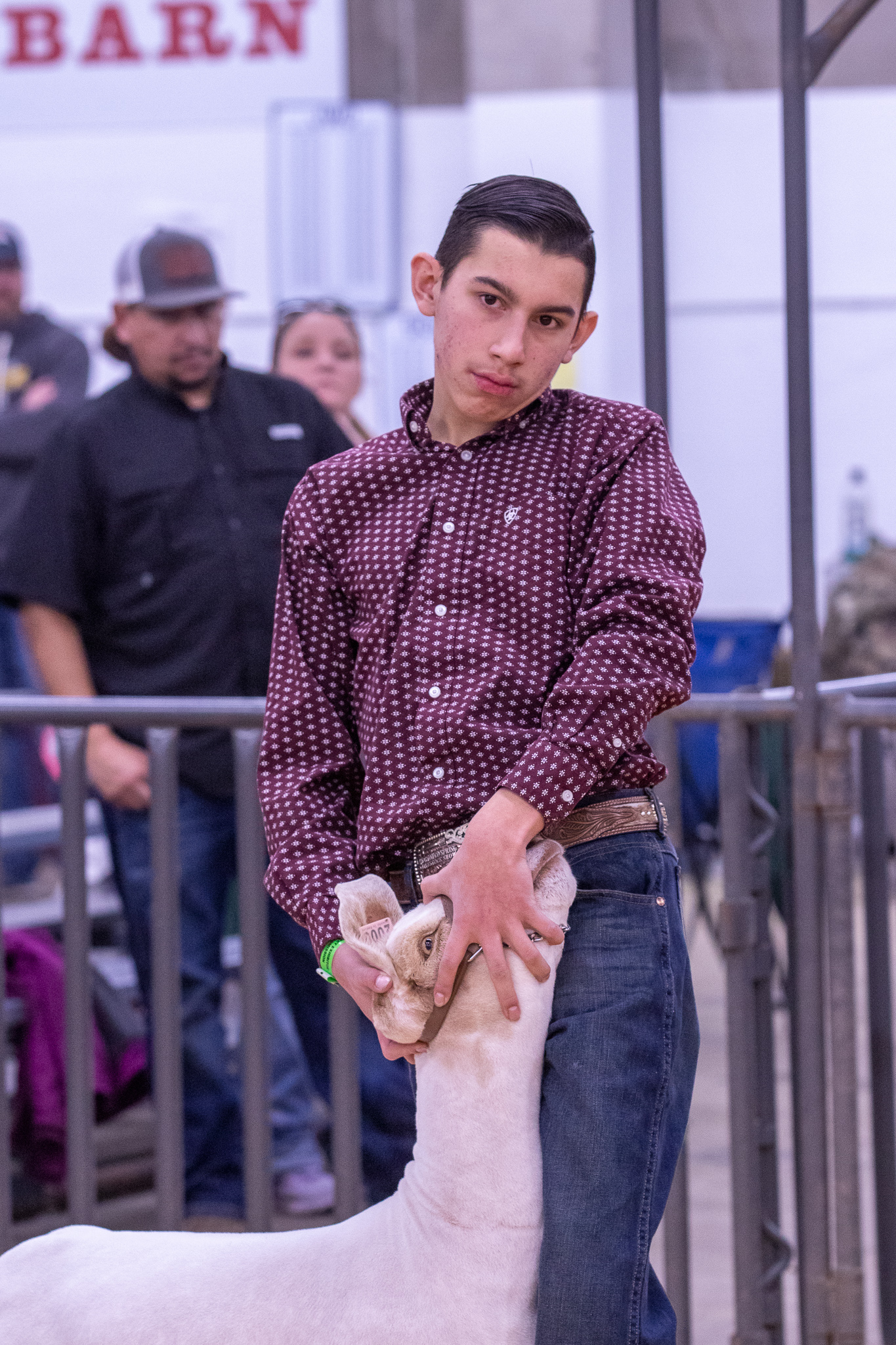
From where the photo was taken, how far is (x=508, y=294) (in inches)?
60.1

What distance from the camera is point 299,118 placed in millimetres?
6746

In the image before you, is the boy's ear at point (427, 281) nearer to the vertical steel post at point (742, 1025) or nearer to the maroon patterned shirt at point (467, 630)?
the maroon patterned shirt at point (467, 630)

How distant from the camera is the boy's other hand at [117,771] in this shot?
9.52ft

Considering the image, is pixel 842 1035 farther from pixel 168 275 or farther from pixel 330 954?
pixel 168 275

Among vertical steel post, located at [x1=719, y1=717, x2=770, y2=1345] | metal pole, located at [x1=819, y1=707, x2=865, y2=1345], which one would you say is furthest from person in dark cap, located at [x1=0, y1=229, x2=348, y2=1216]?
metal pole, located at [x1=819, y1=707, x2=865, y2=1345]

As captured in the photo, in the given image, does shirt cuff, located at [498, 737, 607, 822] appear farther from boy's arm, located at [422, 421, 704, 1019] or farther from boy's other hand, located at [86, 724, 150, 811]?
boy's other hand, located at [86, 724, 150, 811]

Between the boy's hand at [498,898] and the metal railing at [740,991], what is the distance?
1026mm

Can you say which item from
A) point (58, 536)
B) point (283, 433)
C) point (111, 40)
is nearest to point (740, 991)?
point (283, 433)

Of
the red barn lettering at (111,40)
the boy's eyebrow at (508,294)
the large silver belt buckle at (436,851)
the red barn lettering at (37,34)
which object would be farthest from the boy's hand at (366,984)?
the red barn lettering at (37,34)

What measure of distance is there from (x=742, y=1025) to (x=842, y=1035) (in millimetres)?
156

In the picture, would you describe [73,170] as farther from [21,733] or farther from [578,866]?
[578,866]

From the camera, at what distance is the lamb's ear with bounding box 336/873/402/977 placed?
1453 millimetres

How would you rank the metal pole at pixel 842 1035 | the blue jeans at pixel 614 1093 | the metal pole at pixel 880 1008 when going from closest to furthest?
the blue jeans at pixel 614 1093 → the metal pole at pixel 842 1035 → the metal pole at pixel 880 1008

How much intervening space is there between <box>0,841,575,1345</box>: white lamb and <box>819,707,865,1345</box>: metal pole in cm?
105
